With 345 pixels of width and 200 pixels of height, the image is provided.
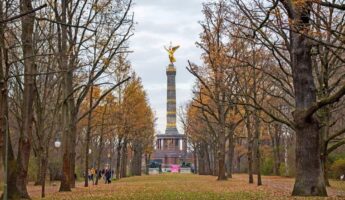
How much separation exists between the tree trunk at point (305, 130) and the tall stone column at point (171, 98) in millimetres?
99066

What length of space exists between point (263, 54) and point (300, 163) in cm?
1577

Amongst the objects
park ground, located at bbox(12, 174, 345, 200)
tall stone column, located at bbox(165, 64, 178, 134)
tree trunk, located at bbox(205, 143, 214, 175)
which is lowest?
park ground, located at bbox(12, 174, 345, 200)

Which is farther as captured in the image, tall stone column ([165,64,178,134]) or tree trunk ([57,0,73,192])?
tall stone column ([165,64,178,134])

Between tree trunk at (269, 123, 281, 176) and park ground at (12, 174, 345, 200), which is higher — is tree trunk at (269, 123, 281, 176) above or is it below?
above

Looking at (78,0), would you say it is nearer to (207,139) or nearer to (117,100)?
(117,100)

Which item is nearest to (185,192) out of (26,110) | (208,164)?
(26,110)

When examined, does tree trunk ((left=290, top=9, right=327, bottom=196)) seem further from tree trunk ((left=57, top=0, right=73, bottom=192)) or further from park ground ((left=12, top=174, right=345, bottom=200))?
tree trunk ((left=57, top=0, right=73, bottom=192))

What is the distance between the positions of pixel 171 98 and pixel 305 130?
100 m

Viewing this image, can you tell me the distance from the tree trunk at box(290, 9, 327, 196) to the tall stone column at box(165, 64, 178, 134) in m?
99.1

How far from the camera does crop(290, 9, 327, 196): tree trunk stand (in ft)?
65.4

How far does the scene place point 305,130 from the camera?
20.2 metres

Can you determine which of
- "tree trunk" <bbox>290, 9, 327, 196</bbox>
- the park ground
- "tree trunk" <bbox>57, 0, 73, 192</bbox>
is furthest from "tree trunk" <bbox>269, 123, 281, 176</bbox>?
"tree trunk" <bbox>290, 9, 327, 196</bbox>

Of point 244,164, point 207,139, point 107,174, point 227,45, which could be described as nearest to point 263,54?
point 227,45

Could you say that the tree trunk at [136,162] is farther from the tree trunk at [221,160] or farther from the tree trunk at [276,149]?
the tree trunk at [221,160]
